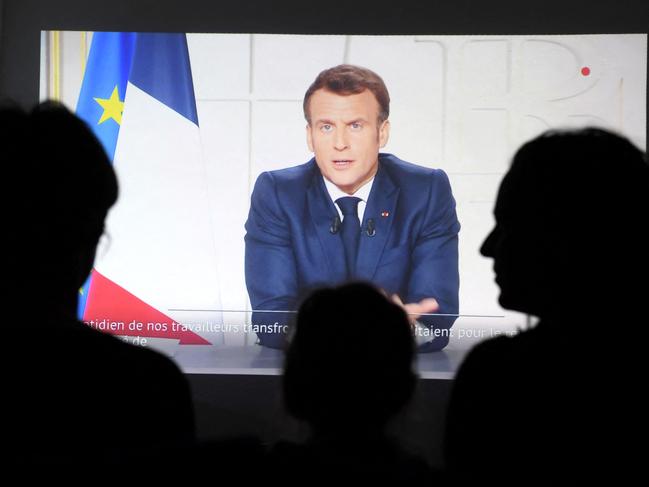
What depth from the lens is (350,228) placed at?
12.0 ft

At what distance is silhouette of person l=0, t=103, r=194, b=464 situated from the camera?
2.91 feet

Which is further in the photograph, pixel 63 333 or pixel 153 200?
pixel 153 200

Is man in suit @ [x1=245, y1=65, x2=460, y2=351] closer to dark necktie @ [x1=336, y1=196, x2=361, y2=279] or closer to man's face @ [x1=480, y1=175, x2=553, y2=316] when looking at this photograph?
dark necktie @ [x1=336, y1=196, x2=361, y2=279]

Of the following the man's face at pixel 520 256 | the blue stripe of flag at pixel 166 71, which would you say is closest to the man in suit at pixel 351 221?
the blue stripe of flag at pixel 166 71

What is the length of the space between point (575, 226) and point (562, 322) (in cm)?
12

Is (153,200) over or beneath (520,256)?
over

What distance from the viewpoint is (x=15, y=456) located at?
0.82m

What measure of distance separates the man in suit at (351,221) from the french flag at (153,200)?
254 mm

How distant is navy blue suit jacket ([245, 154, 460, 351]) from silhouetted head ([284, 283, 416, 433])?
8.46 feet

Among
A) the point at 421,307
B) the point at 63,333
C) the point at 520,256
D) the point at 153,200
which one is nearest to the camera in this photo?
the point at 63,333

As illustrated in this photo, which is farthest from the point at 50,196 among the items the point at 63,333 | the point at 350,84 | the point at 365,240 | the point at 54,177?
the point at 350,84

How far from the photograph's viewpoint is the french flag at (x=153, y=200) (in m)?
3.69

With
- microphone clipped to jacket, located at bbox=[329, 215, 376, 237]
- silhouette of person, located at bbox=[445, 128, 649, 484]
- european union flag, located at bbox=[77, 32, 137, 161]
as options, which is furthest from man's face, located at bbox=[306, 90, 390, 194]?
silhouette of person, located at bbox=[445, 128, 649, 484]

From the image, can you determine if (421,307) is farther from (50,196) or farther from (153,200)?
(50,196)
